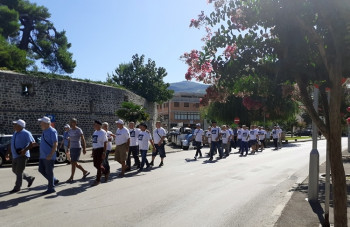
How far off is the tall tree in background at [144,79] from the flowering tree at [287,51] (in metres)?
50.3

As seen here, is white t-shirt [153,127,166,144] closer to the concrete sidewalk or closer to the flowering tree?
the concrete sidewalk

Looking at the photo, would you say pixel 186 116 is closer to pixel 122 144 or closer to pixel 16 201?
pixel 122 144

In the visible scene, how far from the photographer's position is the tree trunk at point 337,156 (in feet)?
15.1

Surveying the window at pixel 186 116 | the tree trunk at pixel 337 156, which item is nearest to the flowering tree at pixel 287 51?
the tree trunk at pixel 337 156

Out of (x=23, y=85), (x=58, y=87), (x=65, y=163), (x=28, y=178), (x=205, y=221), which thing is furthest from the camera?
(x=58, y=87)

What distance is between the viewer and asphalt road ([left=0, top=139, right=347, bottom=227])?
6742 mm

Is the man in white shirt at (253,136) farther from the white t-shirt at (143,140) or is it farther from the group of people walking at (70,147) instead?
the white t-shirt at (143,140)

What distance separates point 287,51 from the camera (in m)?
4.50

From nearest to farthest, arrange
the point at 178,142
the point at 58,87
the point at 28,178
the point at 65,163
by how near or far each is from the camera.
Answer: the point at 28,178, the point at 65,163, the point at 58,87, the point at 178,142

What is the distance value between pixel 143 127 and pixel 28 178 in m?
5.16

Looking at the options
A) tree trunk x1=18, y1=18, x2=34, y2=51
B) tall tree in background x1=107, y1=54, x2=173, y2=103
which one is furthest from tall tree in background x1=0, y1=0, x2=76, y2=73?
tall tree in background x1=107, y1=54, x2=173, y2=103

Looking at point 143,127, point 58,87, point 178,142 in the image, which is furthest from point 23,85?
point 143,127

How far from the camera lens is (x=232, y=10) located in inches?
193

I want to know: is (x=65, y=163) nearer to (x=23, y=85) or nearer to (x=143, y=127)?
(x=143, y=127)
